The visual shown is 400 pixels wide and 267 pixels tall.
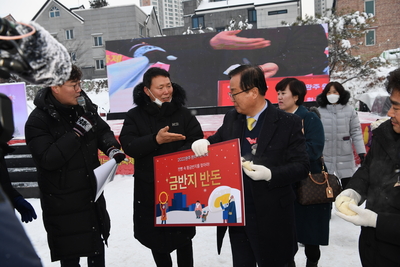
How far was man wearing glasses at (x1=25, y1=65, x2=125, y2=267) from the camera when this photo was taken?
228 centimetres

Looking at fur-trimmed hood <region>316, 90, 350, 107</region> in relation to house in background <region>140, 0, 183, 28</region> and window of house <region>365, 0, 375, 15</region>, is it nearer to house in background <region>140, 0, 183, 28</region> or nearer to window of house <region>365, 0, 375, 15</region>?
window of house <region>365, 0, 375, 15</region>

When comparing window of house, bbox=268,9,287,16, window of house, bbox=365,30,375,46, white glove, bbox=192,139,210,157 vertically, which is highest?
window of house, bbox=268,9,287,16

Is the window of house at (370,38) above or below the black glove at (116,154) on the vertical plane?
above

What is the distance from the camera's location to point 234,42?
14234 mm

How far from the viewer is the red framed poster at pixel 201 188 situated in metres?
2.01

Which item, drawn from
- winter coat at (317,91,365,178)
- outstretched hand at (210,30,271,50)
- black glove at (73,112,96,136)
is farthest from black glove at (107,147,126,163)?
outstretched hand at (210,30,271,50)

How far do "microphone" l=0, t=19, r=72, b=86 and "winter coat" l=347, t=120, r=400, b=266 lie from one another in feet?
5.32

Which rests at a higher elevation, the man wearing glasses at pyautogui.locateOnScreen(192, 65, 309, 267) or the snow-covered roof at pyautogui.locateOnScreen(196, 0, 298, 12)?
the snow-covered roof at pyautogui.locateOnScreen(196, 0, 298, 12)

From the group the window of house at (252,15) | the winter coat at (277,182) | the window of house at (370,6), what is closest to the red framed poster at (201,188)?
the winter coat at (277,182)

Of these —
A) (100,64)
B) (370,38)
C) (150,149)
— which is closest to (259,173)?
(150,149)

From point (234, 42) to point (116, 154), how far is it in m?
12.7

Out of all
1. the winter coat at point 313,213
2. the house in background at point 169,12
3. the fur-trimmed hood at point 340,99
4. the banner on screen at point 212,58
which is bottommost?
the winter coat at point 313,213

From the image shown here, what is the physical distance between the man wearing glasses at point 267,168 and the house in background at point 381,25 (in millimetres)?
32971

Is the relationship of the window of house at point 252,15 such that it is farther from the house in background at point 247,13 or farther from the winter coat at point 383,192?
the winter coat at point 383,192
